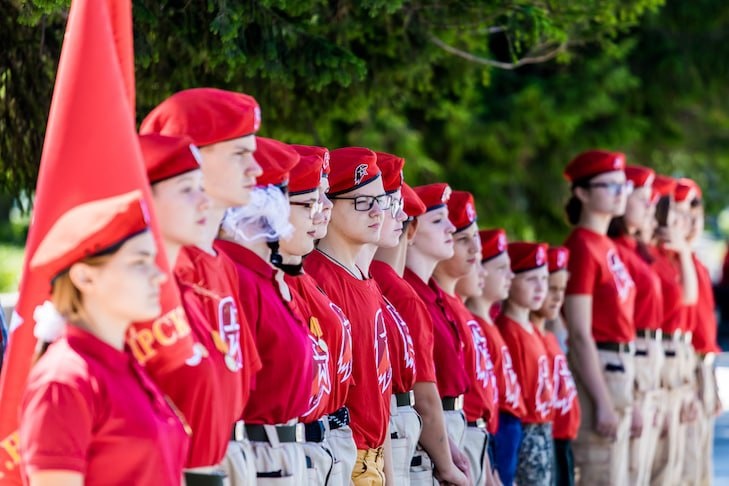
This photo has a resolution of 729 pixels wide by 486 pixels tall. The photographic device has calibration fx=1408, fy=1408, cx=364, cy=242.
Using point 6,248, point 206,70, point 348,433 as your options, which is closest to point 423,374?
point 348,433

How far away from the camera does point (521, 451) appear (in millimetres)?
7383

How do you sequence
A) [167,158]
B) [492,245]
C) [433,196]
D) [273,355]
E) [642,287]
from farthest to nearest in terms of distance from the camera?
[642,287]
[492,245]
[433,196]
[273,355]
[167,158]

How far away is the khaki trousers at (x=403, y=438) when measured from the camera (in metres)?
5.80

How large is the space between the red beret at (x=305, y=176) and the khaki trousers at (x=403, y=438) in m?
1.29

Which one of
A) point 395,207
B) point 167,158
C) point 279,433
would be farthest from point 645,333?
point 167,158

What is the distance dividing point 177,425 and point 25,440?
47cm

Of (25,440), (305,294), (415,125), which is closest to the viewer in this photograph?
(25,440)

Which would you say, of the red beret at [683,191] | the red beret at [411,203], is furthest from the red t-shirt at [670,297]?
the red beret at [411,203]

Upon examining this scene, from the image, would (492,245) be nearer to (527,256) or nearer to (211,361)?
(527,256)

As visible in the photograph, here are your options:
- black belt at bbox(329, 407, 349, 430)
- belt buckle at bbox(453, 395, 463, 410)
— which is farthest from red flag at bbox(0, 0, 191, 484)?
belt buckle at bbox(453, 395, 463, 410)

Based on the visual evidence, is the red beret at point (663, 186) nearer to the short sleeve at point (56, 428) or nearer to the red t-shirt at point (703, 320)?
the red t-shirt at point (703, 320)

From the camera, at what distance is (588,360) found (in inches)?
322

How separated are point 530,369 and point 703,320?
3.01 m

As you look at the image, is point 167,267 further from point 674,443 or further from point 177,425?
point 674,443
